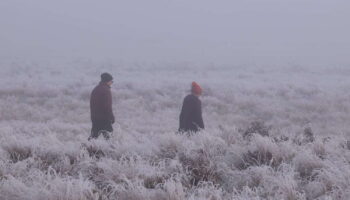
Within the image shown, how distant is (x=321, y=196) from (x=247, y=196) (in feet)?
2.68

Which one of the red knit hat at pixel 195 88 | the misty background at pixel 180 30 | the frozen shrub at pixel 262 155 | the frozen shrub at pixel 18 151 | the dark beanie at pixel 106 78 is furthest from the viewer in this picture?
the misty background at pixel 180 30

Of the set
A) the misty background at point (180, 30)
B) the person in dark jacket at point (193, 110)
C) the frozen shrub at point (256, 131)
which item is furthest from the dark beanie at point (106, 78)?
the misty background at point (180, 30)

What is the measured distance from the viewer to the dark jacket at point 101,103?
8867 millimetres

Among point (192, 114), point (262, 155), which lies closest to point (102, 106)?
point (192, 114)

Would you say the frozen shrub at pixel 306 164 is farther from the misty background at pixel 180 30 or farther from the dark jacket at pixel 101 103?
the misty background at pixel 180 30

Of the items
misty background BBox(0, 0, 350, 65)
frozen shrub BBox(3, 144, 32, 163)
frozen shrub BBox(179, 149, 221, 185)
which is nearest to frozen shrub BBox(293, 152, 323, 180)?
frozen shrub BBox(179, 149, 221, 185)

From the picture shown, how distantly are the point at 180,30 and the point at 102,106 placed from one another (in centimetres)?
7376

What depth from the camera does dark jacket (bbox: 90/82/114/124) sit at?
887 cm

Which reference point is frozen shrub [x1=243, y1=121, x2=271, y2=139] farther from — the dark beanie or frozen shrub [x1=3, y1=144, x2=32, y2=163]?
frozen shrub [x1=3, y1=144, x2=32, y2=163]

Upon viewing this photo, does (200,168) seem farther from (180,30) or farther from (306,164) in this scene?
(180,30)

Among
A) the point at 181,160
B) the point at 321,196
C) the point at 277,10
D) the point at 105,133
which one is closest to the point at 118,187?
the point at 181,160

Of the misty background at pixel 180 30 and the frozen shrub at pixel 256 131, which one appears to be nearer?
the frozen shrub at pixel 256 131

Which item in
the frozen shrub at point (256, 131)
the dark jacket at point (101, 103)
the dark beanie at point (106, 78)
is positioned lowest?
the frozen shrub at point (256, 131)

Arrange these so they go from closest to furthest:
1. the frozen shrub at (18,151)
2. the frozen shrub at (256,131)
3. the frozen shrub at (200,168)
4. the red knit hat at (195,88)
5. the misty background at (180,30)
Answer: the frozen shrub at (200,168) → the frozen shrub at (18,151) → the frozen shrub at (256,131) → the red knit hat at (195,88) → the misty background at (180,30)
